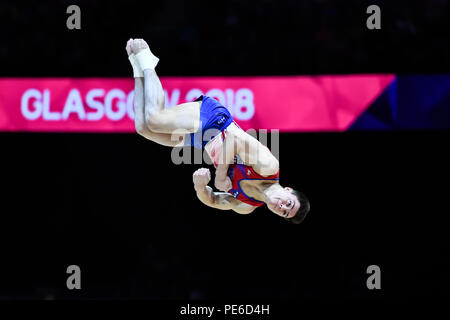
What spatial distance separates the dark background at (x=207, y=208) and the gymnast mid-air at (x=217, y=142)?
203 centimetres

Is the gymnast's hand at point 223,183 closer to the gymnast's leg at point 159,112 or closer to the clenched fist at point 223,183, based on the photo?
the clenched fist at point 223,183

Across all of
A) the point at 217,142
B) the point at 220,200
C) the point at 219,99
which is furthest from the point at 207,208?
the point at 217,142

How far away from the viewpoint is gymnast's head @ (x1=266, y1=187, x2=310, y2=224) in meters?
3.65

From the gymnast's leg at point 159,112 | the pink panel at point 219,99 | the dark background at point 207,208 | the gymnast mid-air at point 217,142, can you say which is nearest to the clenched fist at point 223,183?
the gymnast mid-air at point 217,142

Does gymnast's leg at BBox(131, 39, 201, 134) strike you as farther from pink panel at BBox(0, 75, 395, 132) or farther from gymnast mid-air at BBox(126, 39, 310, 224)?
pink panel at BBox(0, 75, 395, 132)

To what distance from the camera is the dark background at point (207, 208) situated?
586 centimetres

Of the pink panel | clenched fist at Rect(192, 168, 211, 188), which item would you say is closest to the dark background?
the pink panel

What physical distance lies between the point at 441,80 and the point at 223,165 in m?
2.72

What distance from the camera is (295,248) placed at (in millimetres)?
6066

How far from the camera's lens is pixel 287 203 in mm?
3678

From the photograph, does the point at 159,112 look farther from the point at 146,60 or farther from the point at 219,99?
the point at 219,99

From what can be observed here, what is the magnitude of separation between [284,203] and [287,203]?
21mm

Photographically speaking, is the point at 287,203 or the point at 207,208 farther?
the point at 207,208

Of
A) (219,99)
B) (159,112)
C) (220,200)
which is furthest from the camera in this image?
(219,99)
